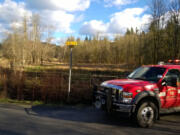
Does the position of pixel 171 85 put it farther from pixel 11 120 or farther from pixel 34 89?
pixel 34 89

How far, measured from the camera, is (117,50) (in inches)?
2106

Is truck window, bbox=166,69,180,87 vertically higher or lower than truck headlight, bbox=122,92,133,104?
higher

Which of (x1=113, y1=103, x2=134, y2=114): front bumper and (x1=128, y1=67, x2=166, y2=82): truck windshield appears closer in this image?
(x1=113, y1=103, x2=134, y2=114): front bumper

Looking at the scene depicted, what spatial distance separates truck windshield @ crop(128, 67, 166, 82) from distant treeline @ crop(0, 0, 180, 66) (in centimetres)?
1249

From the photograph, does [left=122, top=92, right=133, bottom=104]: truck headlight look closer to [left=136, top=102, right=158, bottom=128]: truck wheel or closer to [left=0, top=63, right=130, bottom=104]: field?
[left=136, top=102, right=158, bottom=128]: truck wheel

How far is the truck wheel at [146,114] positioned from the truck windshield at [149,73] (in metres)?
0.99

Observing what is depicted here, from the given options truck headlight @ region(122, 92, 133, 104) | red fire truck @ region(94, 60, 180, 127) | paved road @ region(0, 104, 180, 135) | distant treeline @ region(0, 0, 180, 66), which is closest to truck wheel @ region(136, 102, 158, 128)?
red fire truck @ region(94, 60, 180, 127)

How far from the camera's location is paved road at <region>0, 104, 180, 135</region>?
501 cm

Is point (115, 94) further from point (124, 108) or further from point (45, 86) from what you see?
point (45, 86)

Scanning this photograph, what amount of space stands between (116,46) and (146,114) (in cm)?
4890

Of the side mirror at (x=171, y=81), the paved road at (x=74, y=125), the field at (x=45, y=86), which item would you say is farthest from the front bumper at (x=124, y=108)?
the field at (x=45, y=86)

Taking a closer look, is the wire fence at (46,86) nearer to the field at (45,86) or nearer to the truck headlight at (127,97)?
the field at (45,86)

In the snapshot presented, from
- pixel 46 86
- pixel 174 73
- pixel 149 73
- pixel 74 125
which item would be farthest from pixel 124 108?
pixel 46 86

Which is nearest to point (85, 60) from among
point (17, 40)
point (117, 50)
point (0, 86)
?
point (117, 50)
